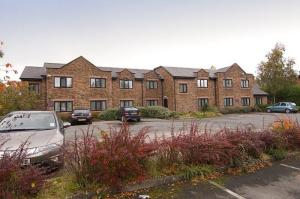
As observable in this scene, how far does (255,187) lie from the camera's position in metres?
5.94

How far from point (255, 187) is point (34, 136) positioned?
5.54m

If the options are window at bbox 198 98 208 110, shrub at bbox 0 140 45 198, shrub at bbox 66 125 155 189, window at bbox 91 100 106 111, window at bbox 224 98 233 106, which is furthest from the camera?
window at bbox 224 98 233 106

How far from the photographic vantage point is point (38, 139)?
252 inches

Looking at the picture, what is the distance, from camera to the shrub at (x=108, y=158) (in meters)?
5.39

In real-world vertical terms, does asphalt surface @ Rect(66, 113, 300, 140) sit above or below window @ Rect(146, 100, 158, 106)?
below

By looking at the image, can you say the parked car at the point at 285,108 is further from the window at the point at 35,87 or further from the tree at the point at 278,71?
the window at the point at 35,87

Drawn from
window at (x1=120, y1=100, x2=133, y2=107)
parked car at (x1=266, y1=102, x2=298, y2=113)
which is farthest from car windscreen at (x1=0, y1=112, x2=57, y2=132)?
parked car at (x1=266, y1=102, x2=298, y2=113)

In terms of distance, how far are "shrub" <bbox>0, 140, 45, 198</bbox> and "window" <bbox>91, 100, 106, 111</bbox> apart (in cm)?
2849

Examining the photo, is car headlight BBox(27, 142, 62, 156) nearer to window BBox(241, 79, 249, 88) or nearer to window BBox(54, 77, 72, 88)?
window BBox(54, 77, 72, 88)

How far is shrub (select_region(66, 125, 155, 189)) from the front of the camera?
5.39 metres

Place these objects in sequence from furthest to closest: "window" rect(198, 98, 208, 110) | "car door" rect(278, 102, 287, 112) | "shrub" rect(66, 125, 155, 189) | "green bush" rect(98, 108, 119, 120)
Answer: "car door" rect(278, 102, 287, 112), "window" rect(198, 98, 208, 110), "green bush" rect(98, 108, 119, 120), "shrub" rect(66, 125, 155, 189)

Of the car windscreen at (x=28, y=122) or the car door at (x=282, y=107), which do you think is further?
the car door at (x=282, y=107)

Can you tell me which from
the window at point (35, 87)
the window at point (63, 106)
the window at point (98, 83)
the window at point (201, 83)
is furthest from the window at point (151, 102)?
the window at point (35, 87)

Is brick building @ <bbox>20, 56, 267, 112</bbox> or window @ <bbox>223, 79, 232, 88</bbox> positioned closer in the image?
brick building @ <bbox>20, 56, 267, 112</bbox>
